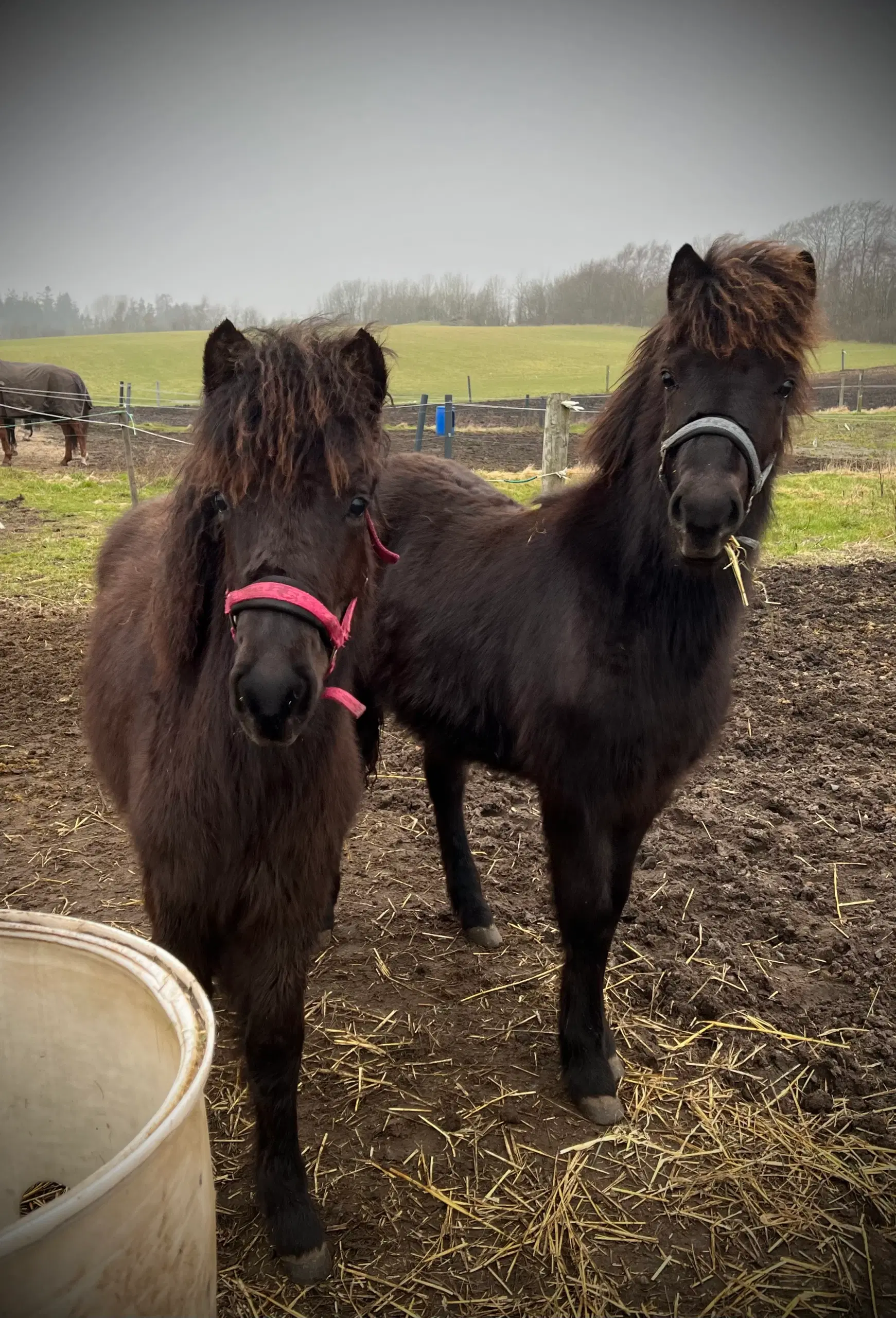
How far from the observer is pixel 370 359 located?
197 cm

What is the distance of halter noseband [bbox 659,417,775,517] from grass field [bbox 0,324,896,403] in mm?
28424

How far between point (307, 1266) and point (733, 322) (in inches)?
112

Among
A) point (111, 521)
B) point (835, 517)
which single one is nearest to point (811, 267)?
point (835, 517)

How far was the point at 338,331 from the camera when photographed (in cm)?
210

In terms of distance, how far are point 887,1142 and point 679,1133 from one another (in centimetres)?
64

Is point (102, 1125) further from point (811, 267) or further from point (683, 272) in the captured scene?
point (811, 267)

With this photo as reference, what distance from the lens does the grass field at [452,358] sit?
3519 cm

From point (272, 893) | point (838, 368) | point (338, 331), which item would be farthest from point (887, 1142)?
point (838, 368)

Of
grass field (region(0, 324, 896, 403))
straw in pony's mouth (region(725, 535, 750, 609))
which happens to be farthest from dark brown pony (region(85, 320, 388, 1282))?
grass field (region(0, 324, 896, 403))

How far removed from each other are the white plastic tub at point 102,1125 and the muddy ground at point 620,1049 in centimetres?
79

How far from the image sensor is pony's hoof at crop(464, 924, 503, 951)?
344 centimetres

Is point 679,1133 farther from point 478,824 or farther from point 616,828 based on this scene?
point 478,824

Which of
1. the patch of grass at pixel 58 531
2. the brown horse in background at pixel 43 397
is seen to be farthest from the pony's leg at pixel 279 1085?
the brown horse in background at pixel 43 397

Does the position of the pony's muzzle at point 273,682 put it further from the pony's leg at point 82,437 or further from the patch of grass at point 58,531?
the pony's leg at point 82,437
